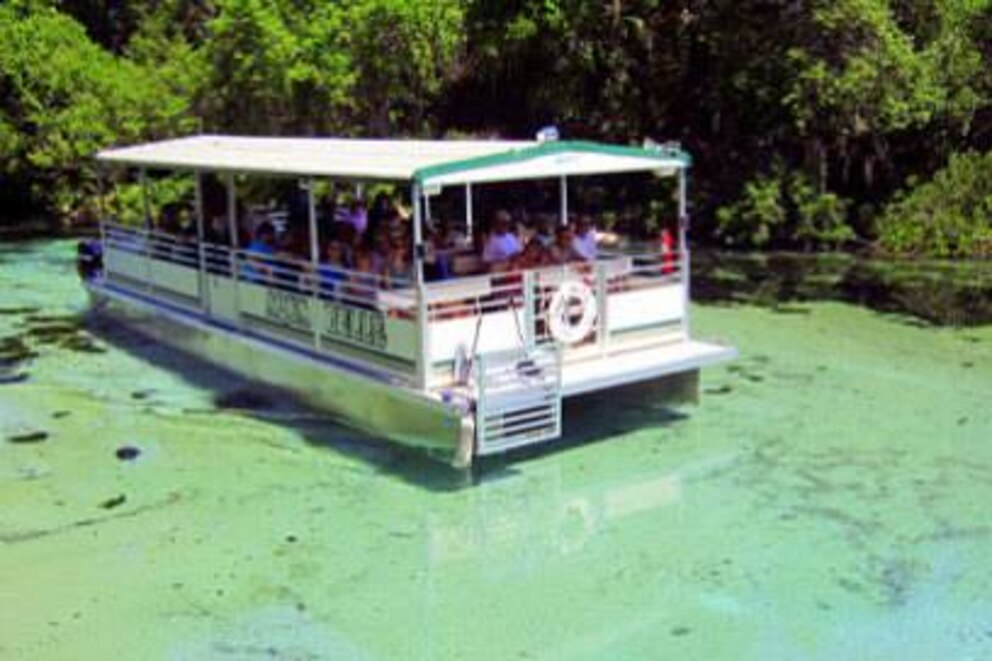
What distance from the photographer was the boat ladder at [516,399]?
965 centimetres

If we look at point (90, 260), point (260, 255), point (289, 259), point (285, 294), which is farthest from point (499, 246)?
point (90, 260)

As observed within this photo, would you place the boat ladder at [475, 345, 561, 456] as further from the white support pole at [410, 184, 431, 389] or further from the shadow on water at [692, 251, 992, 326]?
the shadow on water at [692, 251, 992, 326]

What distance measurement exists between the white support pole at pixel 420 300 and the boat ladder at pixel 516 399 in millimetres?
539

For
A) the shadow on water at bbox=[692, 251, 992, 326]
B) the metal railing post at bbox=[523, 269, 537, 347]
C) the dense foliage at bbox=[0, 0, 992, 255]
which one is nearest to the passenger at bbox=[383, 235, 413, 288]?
the metal railing post at bbox=[523, 269, 537, 347]

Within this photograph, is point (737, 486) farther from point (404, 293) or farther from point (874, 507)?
point (404, 293)

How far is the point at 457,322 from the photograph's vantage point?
33.2ft

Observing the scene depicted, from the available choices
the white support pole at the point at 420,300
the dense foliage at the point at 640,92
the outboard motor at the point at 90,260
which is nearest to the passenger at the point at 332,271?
the white support pole at the point at 420,300

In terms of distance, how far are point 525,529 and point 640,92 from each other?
1518 cm

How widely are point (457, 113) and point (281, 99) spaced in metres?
3.52

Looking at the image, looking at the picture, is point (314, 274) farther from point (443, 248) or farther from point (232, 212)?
→ point (232, 212)

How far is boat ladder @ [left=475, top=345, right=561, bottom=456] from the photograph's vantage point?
31.7 feet

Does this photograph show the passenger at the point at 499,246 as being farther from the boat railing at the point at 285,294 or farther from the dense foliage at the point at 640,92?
the dense foliage at the point at 640,92

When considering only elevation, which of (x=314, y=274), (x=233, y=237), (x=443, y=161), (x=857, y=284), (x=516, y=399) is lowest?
(x=857, y=284)

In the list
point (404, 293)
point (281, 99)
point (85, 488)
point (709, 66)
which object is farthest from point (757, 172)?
point (85, 488)
